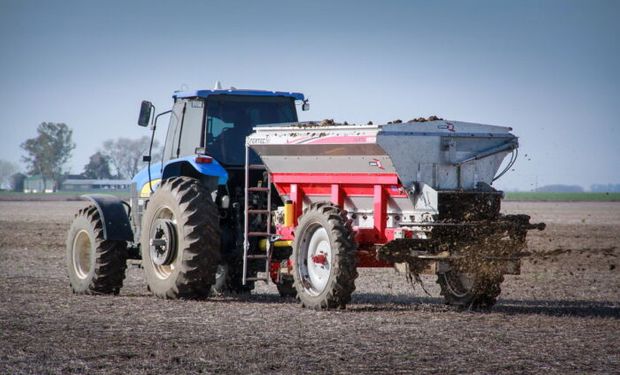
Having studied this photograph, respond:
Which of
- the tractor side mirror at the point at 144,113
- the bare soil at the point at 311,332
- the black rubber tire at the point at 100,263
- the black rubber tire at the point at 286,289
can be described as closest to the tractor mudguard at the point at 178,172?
the tractor side mirror at the point at 144,113

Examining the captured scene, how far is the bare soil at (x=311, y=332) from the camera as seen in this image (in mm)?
10586

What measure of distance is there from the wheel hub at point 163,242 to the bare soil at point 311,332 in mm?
586

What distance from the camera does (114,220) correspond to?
57.5ft

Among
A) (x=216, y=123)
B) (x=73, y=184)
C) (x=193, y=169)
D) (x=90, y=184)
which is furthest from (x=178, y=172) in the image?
(x=73, y=184)

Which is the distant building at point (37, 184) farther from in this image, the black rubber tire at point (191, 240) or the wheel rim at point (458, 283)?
the wheel rim at point (458, 283)

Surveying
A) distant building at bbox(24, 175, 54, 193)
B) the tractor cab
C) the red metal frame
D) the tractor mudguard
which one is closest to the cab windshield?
the tractor cab

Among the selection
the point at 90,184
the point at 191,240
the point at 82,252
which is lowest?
the point at 82,252

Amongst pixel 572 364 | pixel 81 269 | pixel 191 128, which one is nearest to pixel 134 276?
pixel 81 269

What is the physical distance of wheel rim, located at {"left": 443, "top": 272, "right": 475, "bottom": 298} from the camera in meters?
16.0

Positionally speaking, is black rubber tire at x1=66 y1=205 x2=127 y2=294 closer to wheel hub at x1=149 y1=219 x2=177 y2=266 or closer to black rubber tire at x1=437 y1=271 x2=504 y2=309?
wheel hub at x1=149 y1=219 x2=177 y2=266

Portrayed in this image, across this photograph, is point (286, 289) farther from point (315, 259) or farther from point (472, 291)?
point (472, 291)

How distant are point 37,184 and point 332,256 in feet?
580

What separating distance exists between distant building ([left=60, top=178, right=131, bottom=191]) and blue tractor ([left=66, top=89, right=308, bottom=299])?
14548cm

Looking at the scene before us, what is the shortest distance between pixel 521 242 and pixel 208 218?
13.7 feet
